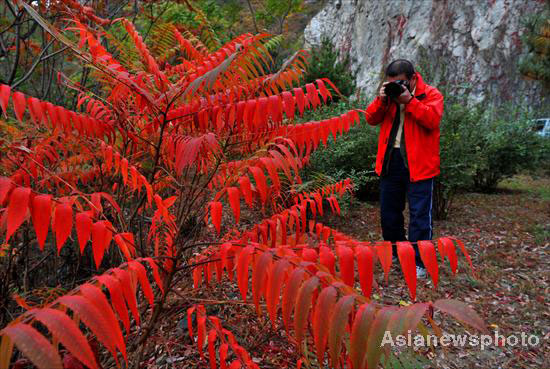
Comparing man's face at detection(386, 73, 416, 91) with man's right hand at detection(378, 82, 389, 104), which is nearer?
man's right hand at detection(378, 82, 389, 104)

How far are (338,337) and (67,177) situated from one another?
84.7 inches

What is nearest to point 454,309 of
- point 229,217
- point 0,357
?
point 0,357

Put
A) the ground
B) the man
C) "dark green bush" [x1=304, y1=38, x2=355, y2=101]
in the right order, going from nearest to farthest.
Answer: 1. the ground
2. the man
3. "dark green bush" [x1=304, y1=38, x2=355, y2=101]

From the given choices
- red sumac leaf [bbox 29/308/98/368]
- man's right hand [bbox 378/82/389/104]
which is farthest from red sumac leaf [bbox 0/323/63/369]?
man's right hand [bbox 378/82/389/104]

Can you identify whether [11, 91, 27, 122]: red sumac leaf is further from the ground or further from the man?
the man

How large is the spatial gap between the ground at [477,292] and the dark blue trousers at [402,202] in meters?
0.46

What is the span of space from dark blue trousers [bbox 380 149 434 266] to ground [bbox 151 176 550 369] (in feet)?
1.52

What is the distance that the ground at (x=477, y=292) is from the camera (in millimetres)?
1938

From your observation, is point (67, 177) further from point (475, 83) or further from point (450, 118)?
point (475, 83)

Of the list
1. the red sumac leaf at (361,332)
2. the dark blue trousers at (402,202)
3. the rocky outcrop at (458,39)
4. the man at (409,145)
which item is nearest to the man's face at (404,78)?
the man at (409,145)

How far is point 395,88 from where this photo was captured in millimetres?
2562

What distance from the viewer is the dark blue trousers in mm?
2865

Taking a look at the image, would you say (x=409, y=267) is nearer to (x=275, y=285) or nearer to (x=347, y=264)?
(x=347, y=264)

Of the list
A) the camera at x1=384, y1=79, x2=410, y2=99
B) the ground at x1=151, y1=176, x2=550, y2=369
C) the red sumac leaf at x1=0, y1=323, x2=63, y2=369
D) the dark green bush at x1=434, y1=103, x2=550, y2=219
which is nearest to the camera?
the red sumac leaf at x1=0, y1=323, x2=63, y2=369
